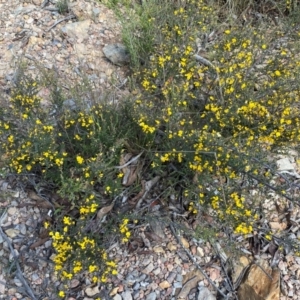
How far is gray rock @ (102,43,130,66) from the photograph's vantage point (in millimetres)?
4188

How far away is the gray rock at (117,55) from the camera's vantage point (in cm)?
419

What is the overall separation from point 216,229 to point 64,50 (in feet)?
7.81

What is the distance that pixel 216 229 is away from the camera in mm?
3055

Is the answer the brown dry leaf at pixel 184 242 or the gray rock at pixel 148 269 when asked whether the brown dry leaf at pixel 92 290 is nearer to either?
the gray rock at pixel 148 269

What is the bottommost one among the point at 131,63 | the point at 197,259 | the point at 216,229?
the point at 197,259

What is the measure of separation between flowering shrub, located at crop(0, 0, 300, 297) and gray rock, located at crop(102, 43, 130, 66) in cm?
28

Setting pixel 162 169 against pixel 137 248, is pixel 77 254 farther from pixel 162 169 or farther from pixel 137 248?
pixel 162 169

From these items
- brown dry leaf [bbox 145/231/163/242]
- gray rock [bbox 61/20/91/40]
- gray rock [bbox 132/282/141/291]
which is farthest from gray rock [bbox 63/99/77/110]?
gray rock [bbox 132/282/141/291]

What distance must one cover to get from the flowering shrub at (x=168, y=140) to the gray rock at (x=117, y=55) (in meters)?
0.28

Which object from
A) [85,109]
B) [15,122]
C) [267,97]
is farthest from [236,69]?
[15,122]

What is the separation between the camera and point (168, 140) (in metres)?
3.23

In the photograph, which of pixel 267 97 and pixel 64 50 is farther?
pixel 64 50

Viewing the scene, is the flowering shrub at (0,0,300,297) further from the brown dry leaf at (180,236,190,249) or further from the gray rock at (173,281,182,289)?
the gray rock at (173,281,182,289)

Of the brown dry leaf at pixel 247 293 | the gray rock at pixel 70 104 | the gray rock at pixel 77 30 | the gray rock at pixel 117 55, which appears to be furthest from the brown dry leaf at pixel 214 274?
the gray rock at pixel 77 30
